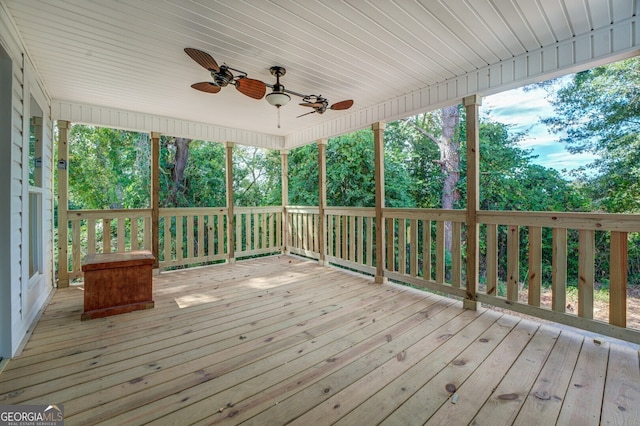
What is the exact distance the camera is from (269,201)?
797 cm

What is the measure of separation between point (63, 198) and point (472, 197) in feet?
17.2

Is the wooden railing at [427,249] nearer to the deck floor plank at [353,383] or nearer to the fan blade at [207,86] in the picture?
the deck floor plank at [353,383]

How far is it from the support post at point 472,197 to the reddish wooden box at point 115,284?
3.43 metres

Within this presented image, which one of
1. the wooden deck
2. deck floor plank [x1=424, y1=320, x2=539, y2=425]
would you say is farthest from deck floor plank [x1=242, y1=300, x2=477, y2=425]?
deck floor plank [x1=424, y1=320, x2=539, y2=425]

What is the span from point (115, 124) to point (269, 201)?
424 centimetres

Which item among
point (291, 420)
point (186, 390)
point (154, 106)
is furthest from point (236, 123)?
point (291, 420)

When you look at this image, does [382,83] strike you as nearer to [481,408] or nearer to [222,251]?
[481,408]

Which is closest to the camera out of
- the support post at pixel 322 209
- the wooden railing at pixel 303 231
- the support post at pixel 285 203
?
the support post at pixel 322 209

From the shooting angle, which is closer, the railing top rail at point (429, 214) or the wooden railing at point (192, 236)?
the railing top rail at point (429, 214)

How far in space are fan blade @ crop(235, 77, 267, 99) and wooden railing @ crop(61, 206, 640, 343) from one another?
7.47ft

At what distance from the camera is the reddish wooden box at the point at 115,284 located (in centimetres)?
275

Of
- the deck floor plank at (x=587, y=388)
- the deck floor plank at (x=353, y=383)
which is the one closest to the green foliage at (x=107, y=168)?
the deck floor plank at (x=353, y=383)

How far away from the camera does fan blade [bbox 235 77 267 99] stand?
2.48 metres

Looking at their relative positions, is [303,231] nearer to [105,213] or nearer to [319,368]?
[105,213]
